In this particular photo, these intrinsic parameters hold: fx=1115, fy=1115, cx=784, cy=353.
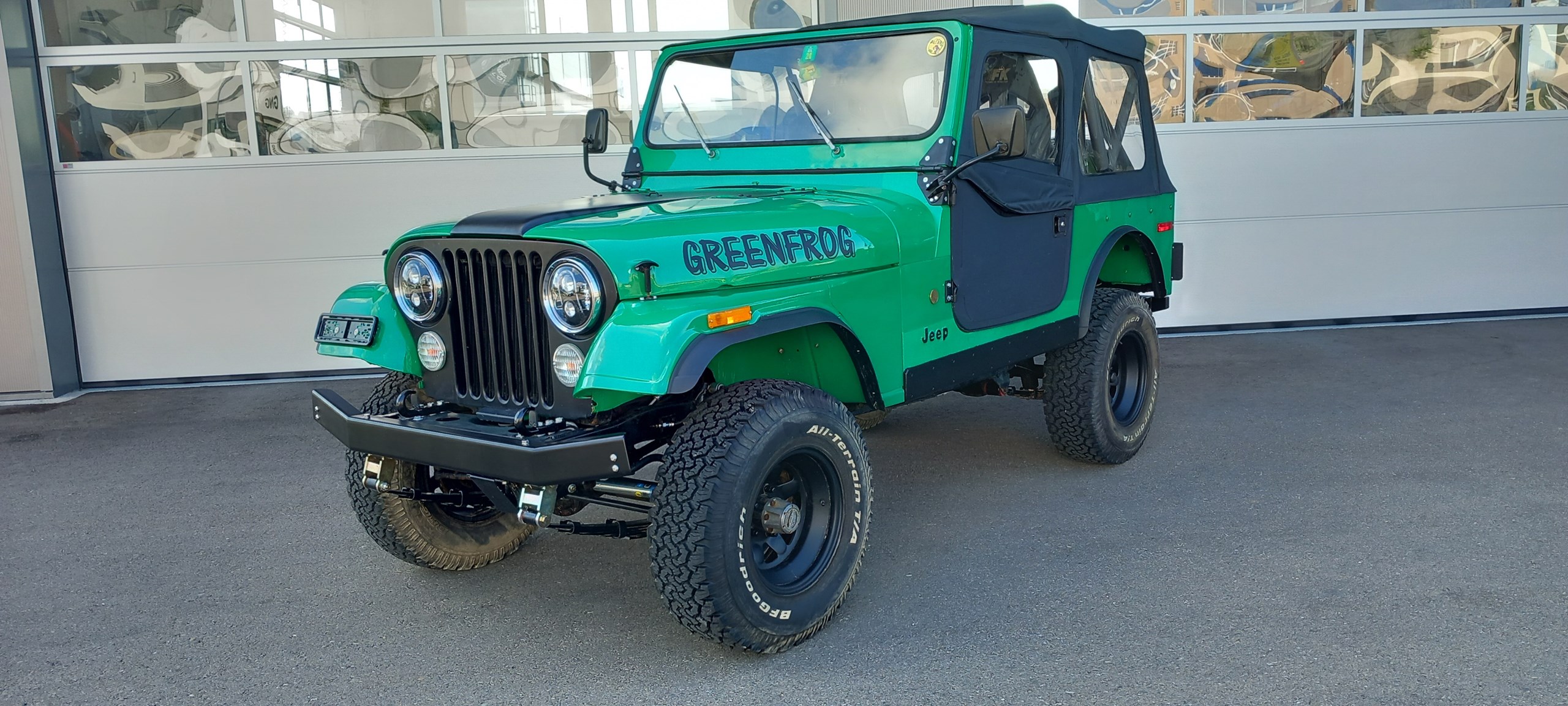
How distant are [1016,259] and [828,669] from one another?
6.05 feet

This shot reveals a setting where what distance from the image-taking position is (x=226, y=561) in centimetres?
407

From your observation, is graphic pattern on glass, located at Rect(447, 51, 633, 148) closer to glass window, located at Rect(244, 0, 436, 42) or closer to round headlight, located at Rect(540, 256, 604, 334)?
glass window, located at Rect(244, 0, 436, 42)

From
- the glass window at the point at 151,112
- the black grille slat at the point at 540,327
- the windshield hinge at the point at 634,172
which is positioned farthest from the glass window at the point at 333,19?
the black grille slat at the point at 540,327

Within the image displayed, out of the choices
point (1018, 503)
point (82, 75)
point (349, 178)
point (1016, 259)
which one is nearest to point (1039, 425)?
point (1018, 503)

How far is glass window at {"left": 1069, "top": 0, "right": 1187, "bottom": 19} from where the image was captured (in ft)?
25.9

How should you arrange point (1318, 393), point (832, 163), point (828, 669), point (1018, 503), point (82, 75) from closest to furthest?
point (828, 669)
point (832, 163)
point (1018, 503)
point (1318, 393)
point (82, 75)

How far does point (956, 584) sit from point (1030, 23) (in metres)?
2.19

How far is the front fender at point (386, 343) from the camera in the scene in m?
3.35

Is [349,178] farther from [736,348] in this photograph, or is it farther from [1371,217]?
[1371,217]

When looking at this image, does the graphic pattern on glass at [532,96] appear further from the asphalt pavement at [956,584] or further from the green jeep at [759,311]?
the green jeep at [759,311]

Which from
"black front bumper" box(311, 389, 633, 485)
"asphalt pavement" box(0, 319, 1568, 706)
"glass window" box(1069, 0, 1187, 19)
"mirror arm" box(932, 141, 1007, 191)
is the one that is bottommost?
"asphalt pavement" box(0, 319, 1568, 706)

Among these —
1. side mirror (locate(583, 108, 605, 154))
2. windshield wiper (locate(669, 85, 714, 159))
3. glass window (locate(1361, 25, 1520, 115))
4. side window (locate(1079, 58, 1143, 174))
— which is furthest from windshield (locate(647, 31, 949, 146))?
glass window (locate(1361, 25, 1520, 115))

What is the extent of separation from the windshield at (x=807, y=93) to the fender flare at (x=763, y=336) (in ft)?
2.99

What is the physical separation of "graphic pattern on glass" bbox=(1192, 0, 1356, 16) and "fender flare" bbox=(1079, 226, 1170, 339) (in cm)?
349
